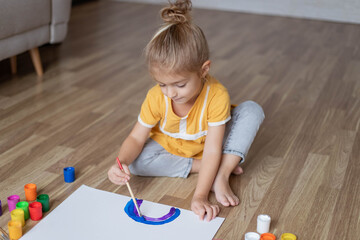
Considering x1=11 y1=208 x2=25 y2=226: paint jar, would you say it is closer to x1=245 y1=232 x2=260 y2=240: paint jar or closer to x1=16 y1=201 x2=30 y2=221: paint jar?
x1=16 y1=201 x2=30 y2=221: paint jar

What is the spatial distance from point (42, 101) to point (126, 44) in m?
0.93

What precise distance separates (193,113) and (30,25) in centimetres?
103

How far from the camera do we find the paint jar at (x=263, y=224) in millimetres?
1083

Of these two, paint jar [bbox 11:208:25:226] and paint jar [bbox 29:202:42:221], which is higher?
paint jar [bbox 11:208:25:226]

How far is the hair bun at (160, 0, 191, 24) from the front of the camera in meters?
1.11

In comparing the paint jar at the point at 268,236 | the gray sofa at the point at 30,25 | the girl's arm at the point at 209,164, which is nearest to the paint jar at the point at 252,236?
the paint jar at the point at 268,236

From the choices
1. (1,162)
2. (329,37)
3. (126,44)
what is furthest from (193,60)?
(329,37)

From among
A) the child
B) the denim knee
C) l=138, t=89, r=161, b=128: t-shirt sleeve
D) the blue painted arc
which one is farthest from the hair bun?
the blue painted arc

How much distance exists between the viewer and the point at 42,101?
6.07 feet

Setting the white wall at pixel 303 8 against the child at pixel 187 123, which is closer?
the child at pixel 187 123

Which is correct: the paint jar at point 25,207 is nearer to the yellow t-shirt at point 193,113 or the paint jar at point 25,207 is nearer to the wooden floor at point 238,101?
the wooden floor at point 238,101

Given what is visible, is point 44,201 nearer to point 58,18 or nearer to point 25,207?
point 25,207

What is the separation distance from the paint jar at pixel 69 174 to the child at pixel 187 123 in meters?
0.14

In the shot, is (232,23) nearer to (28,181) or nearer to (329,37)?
(329,37)
